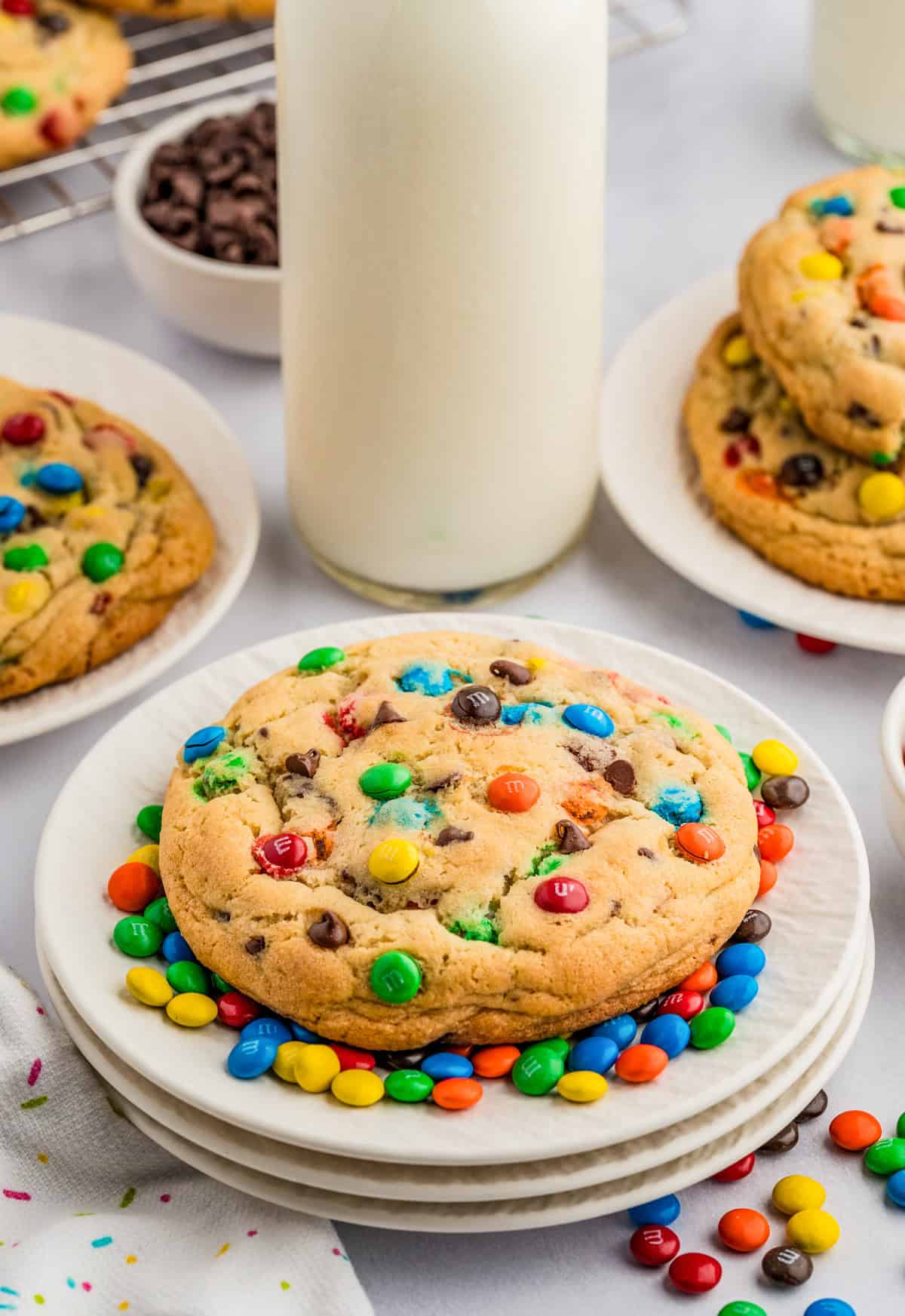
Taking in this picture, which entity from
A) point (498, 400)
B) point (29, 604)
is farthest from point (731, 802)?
point (29, 604)

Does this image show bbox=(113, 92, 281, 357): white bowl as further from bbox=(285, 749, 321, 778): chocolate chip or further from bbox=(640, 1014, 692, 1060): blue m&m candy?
bbox=(640, 1014, 692, 1060): blue m&m candy

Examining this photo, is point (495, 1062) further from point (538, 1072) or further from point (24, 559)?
point (24, 559)

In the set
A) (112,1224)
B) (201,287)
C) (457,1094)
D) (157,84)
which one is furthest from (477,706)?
(157,84)

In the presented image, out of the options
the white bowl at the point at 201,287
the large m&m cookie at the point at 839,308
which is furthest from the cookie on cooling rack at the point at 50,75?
the large m&m cookie at the point at 839,308

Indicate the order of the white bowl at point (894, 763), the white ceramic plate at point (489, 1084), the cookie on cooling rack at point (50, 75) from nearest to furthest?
the white ceramic plate at point (489, 1084)
the white bowl at point (894, 763)
the cookie on cooling rack at point (50, 75)

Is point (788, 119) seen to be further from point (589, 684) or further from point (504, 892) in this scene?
point (504, 892)

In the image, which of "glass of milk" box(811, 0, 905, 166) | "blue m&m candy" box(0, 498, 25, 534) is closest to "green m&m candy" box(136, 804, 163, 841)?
"blue m&m candy" box(0, 498, 25, 534)

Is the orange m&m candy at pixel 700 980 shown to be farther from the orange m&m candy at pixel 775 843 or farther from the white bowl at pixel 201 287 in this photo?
the white bowl at pixel 201 287
